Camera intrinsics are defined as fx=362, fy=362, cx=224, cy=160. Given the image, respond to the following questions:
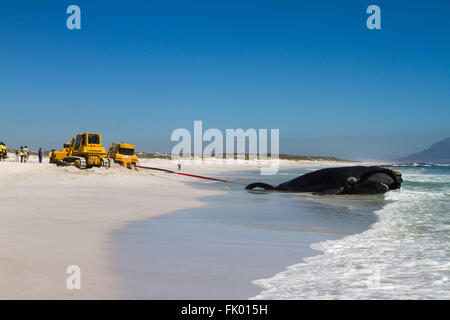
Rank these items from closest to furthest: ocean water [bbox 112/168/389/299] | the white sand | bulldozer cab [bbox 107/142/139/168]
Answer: the white sand < ocean water [bbox 112/168/389/299] < bulldozer cab [bbox 107/142/139/168]

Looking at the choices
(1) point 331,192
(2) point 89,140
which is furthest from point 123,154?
(1) point 331,192

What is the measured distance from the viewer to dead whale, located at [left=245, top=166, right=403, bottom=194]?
12.3 metres

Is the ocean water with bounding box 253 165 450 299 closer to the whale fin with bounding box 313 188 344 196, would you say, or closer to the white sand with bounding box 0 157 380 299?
the white sand with bounding box 0 157 380 299

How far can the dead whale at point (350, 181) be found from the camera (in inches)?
484

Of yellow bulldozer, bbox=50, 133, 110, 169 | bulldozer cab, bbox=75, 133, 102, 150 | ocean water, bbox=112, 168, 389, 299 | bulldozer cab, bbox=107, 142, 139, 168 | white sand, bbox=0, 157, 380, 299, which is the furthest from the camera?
bulldozer cab, bbox=107, 142, 139, 168

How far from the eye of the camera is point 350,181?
1241cm

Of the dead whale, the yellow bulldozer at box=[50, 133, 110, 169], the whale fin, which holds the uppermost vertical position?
the yellow bulldozer at box=[50, 133, 110, 169]

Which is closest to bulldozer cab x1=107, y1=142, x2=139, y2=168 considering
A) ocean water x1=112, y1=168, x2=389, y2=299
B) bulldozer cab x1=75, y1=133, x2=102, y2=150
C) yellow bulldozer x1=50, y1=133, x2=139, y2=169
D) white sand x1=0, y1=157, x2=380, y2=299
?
yellow bulldozer x1=50, y1=133, x2=139, y2=169

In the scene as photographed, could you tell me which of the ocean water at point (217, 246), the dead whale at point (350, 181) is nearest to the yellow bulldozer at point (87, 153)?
the dead whale at point (350, 181)

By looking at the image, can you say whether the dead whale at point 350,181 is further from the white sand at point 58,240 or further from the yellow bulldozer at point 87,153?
the yellow bulldozer at point 87,153

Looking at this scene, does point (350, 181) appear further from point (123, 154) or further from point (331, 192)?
point (123, 154)

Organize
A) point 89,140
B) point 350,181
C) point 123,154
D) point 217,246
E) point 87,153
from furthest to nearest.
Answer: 1. point 123,154
2. point 89,140
3. point 87,153
4. point 350,181
5. point 217,246
